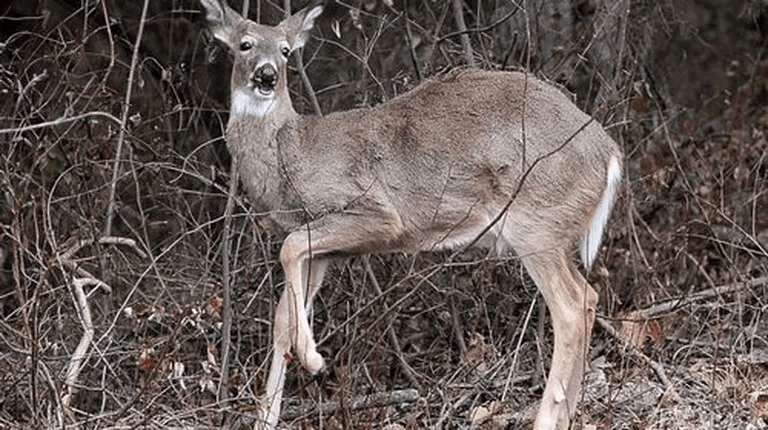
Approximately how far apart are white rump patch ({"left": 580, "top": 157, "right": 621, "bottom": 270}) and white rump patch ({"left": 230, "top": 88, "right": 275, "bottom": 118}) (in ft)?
5.24

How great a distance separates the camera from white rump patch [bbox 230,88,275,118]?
8.41m

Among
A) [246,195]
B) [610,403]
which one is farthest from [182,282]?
[610,403]

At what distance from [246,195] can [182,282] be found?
0.54m

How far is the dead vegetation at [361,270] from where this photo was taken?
760 cm

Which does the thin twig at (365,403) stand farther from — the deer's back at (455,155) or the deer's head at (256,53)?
the deer's head at (256,53)

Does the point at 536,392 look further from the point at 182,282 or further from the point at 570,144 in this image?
the point at 182,282

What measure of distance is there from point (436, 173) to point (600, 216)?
798 mm

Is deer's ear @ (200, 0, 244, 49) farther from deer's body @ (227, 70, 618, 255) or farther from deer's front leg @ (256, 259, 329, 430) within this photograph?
deer's front leg @ (256, 259, 329, 430)

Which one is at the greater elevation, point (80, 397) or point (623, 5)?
point (623, 5)

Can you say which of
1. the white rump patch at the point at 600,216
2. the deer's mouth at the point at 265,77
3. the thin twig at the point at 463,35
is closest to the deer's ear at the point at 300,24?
the deer's mouth at the point at 265,77

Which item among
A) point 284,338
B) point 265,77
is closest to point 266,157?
point 265,77

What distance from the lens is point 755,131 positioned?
11.2 meters

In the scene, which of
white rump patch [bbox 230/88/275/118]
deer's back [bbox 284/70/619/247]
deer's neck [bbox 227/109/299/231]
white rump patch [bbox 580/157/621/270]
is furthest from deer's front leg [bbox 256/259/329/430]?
white rump patch [bbox 580/157/621/270]

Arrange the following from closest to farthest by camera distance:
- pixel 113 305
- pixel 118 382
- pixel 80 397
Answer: pixel 118 382 < pixel 80 397 < pixel 113 305
